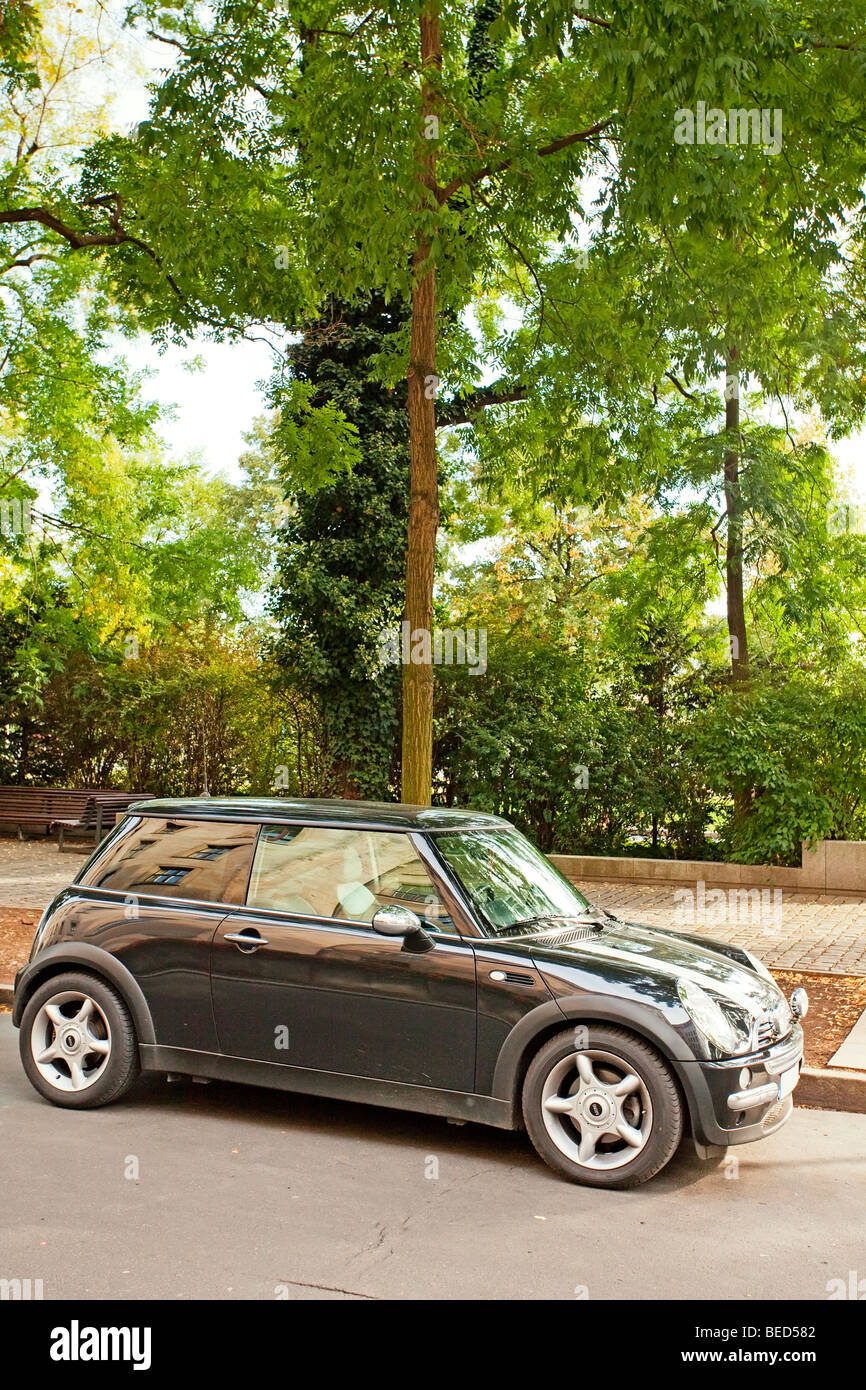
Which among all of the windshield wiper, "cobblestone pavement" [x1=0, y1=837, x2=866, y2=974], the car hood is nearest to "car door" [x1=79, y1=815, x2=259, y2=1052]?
the windshield wiper

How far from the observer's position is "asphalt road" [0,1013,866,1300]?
154 inches

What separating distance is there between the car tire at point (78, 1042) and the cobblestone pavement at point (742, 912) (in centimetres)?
575

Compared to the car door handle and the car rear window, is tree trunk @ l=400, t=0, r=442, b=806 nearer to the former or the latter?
the car rear window

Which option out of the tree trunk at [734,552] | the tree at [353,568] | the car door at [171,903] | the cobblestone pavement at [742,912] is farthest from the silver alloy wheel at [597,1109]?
the tree at [353,568]

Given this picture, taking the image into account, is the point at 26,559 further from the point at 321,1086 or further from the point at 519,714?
the point at 321,1086

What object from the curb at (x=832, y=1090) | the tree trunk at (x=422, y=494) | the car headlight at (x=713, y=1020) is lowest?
the curb at (x=832, y=1090)

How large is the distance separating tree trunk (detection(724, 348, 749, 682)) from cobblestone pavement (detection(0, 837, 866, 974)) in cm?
348

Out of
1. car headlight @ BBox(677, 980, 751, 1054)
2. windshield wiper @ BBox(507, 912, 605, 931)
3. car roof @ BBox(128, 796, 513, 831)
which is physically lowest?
car headlight @ BBox(677, 980, 751, 1054)

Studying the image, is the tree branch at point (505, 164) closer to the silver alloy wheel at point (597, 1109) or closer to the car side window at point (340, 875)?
the car side window at point (340, 875)

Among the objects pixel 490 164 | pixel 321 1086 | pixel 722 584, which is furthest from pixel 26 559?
pixel 321 1086

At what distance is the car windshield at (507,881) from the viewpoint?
5496mm

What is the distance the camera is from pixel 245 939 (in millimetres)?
5609

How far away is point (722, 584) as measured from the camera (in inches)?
756

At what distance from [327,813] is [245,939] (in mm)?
753
